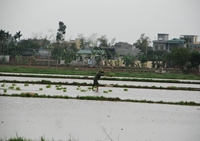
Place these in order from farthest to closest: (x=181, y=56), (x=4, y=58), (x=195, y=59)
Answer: (x=4, y=58), (x=195, y=59), (x=181, y=56)

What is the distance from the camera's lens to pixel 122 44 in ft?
294

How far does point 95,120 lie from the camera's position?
44.6 feet

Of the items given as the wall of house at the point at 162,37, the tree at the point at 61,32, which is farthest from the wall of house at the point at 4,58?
the wall of house at the point at 162,37

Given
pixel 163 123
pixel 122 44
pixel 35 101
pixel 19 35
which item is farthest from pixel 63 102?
pixel 122 44

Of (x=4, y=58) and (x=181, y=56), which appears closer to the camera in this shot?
(x=181, y=56)

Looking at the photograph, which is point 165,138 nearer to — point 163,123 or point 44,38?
point 163,123

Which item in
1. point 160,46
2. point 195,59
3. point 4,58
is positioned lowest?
point 4,58

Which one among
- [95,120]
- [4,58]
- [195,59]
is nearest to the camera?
[95,120]

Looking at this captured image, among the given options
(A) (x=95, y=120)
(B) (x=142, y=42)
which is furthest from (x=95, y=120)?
(B) (x=142, y=42)

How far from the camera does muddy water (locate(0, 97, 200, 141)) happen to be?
11242mm

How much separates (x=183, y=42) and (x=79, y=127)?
73276 millimetres

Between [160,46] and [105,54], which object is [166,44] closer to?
[160,46]

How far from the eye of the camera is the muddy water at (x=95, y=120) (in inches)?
443

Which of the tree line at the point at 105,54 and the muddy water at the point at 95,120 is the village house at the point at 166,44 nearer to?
the tree line at the point at 105,54
